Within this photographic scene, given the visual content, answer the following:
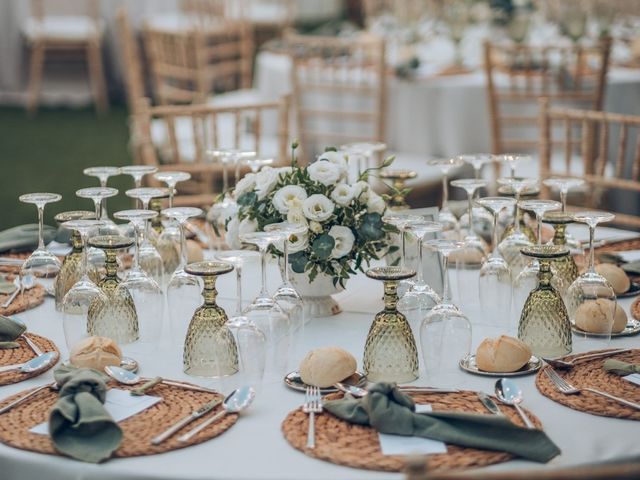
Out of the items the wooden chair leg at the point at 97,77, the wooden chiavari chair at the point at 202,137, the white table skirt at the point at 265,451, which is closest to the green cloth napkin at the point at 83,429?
the white table skirt at the point at 265,451

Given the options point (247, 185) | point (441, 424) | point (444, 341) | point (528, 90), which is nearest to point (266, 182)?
point (247, 185)

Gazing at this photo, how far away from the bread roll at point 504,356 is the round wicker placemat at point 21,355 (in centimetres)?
84

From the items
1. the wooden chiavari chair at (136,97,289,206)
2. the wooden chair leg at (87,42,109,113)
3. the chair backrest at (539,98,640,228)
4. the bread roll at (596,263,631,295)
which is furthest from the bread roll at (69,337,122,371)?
the wooden chair leg at (87,42,109,113)

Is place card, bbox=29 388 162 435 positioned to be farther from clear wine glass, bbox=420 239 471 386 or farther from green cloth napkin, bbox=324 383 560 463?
clear wine glass, bbox=420 239 471 386

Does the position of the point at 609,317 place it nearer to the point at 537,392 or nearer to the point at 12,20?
the point at 537,392

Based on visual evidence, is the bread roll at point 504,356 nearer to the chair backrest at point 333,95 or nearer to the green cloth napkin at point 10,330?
the green cloth napkin at point 10,330

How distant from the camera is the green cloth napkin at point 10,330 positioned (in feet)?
7.41

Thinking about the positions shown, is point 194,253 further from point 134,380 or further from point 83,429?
point 83,429

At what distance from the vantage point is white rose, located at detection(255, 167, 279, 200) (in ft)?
7.91

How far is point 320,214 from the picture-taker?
2.31 metres

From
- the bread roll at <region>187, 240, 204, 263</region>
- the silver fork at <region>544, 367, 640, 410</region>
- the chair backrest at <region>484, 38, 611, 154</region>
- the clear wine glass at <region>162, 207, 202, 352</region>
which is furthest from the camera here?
the chair backrest at <region>484, 38, 611, 154</region>

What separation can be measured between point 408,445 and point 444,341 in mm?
320

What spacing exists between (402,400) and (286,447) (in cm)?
21

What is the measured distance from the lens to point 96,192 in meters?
2.49
